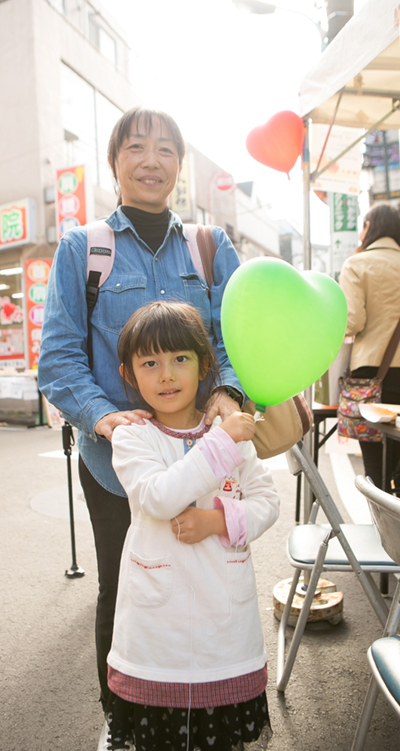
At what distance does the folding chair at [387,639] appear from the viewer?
3.40 feet

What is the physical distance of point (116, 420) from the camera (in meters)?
1.27

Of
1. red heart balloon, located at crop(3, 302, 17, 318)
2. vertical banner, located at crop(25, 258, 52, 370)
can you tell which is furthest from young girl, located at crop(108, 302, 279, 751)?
red heart balloon, located at crop(3, 302, 17, 318)

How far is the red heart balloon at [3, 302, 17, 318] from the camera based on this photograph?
38.1 ft

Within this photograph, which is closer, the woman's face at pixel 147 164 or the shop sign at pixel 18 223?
the woman's face at pixel 147 164

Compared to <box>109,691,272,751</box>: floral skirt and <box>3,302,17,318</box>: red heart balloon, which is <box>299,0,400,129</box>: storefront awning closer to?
<box>109,691,272,751</box>: floral skirt

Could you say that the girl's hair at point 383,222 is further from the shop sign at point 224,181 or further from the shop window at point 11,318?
the shop sign at point 224,181

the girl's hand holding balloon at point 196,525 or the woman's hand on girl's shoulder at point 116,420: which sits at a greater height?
the woman's hand on girl's shoulder at point 116,420

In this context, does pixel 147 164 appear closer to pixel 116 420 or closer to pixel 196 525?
pixel 116 420

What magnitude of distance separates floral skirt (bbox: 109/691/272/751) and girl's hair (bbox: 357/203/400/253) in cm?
273

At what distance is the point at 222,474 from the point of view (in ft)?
3.63

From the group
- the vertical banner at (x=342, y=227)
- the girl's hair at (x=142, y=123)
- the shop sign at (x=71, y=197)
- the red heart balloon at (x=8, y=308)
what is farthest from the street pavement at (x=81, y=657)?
the red heart balloon at (x=8, y=308)

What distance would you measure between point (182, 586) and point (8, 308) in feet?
37.9

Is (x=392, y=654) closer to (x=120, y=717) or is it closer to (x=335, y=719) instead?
(x=120, y=717)

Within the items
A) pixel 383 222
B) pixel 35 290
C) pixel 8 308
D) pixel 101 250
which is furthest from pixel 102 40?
pixel 101 250
